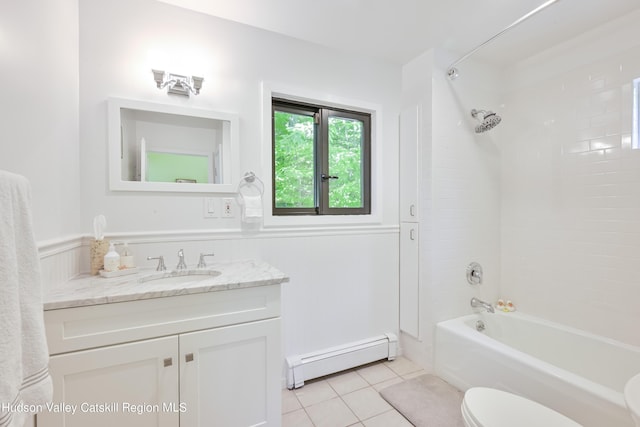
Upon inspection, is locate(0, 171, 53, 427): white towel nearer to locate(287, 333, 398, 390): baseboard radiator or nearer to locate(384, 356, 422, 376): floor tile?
locate(287, 333, 398, 390): baseboard radiator

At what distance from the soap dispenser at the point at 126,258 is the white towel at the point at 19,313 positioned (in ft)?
2.48

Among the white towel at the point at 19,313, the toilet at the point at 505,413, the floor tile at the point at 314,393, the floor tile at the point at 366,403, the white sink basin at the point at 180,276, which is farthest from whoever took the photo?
the floor tile at the point at 314,393

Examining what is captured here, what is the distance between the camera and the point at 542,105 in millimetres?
2191

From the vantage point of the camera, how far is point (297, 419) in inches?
63.7

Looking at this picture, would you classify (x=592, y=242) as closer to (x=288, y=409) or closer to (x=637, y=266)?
(x=637, y=266)

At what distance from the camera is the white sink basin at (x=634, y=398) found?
0.77 meters

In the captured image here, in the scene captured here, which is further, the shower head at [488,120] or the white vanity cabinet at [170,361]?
the shower head at [488,120]

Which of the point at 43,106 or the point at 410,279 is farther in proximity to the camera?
the point at 410,279

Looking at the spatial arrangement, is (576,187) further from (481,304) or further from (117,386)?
(117,386)

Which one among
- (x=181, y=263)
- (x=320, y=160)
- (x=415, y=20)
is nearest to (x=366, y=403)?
(x=181, y=263)

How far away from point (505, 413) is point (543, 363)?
0.53 meters

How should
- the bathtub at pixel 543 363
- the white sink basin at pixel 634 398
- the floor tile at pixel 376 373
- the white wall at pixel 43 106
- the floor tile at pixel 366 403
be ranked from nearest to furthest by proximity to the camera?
the white sink basin at pixel 634 398 → the white wall at pixel 43 106 → the bathtub at pixel 543 363 → the floor tile at pixel 366 403 → the floor tile at pixel 376 373

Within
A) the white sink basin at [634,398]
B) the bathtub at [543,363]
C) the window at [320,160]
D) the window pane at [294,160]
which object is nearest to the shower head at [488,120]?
the window at [320,160]

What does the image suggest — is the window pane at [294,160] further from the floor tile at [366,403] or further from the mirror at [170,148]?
the floor tile at [366,403]
